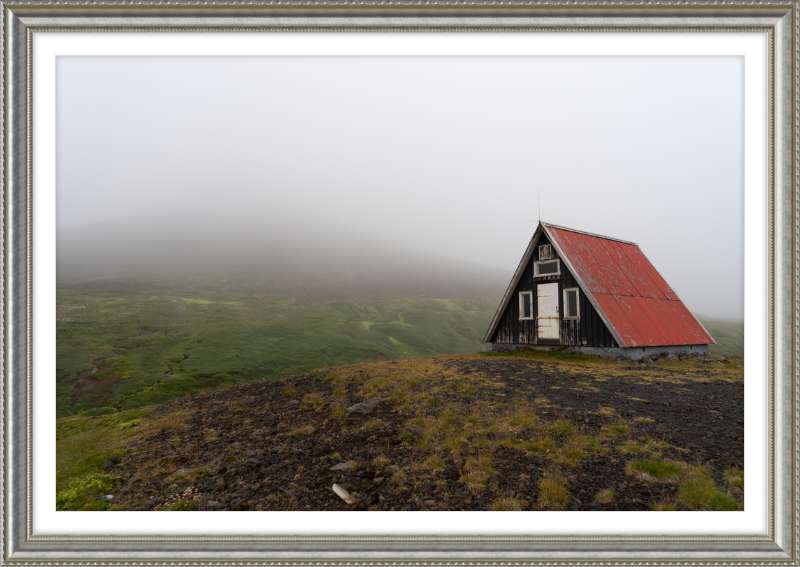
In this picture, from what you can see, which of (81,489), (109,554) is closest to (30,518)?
(109,554)

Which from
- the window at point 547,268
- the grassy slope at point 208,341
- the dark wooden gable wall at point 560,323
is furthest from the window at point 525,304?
the grassy slope at point 208,341

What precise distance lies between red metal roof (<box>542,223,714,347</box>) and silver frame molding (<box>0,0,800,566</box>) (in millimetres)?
13969

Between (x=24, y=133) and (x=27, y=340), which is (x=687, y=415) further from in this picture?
(x=24, y=133)

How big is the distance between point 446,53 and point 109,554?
7706 mm

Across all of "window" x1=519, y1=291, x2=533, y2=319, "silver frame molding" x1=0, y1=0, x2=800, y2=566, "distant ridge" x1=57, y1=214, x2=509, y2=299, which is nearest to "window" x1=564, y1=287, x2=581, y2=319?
"window" x1=519, y1=291, x2=533, y2=319

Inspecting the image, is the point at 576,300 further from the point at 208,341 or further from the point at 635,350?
the point at 208,341

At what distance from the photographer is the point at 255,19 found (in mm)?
5312

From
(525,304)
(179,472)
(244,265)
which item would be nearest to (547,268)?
(525,304)

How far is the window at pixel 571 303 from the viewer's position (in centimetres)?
1995

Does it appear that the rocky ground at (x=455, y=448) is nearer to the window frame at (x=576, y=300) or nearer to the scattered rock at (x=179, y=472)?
the scattered rock at (x=179, y=472)

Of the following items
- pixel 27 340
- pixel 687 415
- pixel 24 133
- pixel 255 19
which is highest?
pixel 255 19

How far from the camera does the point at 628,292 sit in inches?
829

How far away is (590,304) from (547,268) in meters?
3.30

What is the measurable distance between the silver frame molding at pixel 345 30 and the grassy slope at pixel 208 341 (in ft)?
39.3
